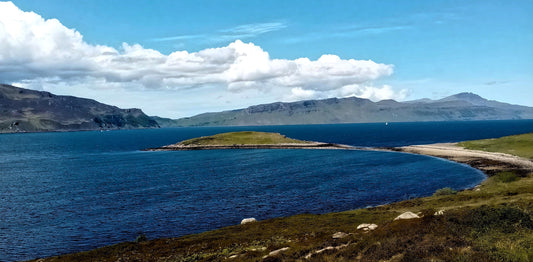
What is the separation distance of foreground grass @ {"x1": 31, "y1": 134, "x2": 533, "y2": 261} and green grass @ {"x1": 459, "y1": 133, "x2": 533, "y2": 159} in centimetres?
9278

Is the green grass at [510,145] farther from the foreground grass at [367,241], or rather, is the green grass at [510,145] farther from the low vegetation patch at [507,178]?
the foreground grass at [367,241]

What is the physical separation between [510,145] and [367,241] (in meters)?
141

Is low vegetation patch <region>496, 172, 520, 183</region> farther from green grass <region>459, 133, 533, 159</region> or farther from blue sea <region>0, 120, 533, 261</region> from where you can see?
green grass <region>459, 133, 533, 159</region>

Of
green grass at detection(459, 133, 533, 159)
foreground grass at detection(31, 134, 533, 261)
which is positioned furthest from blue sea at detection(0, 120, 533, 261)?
green grass at detection(459, 133, 533, 159)

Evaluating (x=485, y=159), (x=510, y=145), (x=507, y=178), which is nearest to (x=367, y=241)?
(x=507, y=178)

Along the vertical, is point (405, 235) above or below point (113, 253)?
above

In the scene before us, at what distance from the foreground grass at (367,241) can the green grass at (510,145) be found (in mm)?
92779

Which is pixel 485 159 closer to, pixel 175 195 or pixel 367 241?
pixel 175 195

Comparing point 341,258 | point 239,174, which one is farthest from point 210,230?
point 239,174

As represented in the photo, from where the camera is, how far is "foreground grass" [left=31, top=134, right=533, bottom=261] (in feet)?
78.7

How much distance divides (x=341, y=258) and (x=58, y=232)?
4390 cm

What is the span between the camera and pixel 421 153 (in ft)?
506

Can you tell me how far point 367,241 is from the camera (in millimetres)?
28422

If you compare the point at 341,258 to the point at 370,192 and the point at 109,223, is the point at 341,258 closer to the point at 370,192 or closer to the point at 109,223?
the point at 109,223
